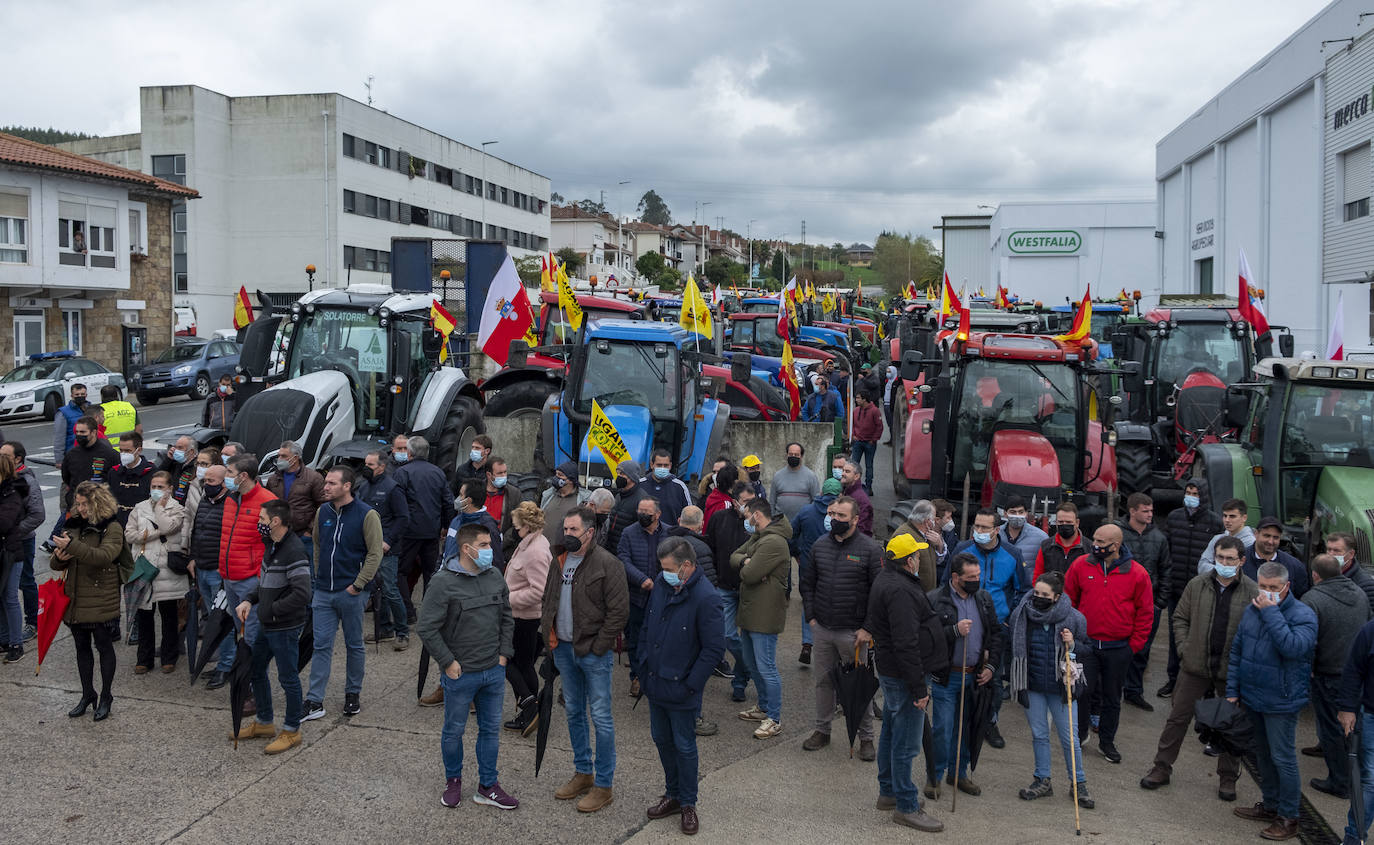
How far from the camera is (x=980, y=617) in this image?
22.3 feet

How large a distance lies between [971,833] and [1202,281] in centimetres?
3379

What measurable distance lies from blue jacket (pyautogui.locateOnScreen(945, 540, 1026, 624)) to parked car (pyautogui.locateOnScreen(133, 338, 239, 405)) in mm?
25999

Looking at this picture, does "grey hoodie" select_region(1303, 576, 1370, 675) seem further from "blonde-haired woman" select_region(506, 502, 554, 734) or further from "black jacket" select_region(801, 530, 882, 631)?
"blonde-haired woman" select_region(506, 502, 554, 734)

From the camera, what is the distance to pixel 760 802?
6.67 m

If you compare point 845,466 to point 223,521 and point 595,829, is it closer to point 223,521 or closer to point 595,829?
point 595,829

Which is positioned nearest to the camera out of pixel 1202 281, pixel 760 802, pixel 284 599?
pixel 760 802

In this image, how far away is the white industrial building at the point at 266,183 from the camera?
45.0m

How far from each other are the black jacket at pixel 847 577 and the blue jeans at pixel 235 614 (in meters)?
3.75

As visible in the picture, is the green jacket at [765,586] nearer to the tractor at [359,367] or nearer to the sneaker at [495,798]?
the sneaker at [495,798]

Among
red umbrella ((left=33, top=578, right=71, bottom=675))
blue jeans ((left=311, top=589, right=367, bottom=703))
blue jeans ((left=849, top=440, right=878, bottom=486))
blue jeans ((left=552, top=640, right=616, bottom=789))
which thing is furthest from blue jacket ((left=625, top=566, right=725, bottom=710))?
blue jeans ((left=849, top=440, right=878, bottom=486))

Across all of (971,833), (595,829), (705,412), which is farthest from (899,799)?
(705,412)

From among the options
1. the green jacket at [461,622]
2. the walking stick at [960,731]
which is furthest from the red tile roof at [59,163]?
the walking stick at [960,731]

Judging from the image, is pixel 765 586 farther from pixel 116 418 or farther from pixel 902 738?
pixel 116 418

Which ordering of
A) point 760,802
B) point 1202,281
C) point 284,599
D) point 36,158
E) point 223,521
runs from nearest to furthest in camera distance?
1. point 760,802
2. point 284,599
3. point 223,521
4. point 36,158
5. point 1202,281
